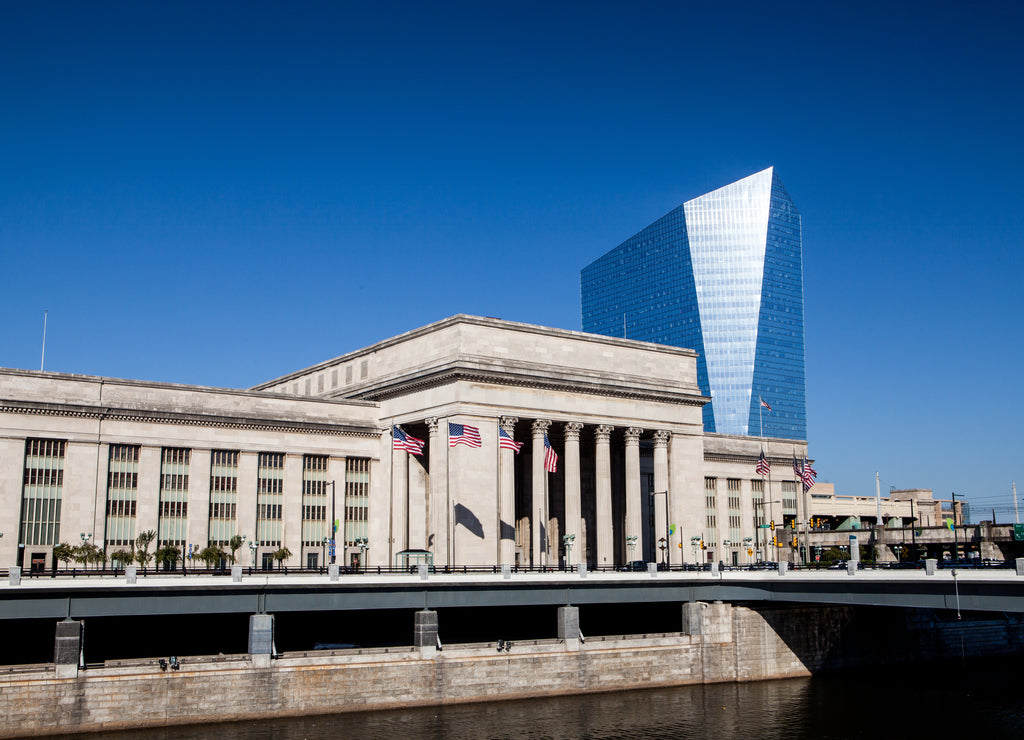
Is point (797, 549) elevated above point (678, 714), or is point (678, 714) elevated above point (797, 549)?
point (797, 549)

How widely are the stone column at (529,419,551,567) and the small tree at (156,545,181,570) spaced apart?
1187 inches

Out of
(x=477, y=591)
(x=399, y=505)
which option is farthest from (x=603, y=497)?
(x=477, y=591)

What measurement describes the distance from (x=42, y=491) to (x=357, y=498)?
94.3 ft

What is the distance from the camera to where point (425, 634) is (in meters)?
62.6

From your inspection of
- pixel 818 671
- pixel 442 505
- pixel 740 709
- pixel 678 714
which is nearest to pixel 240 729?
pixel 678 714

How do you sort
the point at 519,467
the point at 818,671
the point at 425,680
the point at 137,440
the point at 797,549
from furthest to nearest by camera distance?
the point at 797,549 < the point at 519,467 < the point at 137,440 < the point at 818,671 < the point at 425,680

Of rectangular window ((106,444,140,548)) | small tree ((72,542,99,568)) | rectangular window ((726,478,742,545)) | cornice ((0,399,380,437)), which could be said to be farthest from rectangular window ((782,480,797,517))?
small tree ((72,542,99,568))

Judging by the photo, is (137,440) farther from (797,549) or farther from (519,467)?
(797,549)

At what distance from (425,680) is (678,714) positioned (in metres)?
15.2

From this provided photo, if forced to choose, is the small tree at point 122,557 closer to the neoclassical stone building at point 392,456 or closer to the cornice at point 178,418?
the neoclassical stone building at point 392,456

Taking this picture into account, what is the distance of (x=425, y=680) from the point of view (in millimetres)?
61469

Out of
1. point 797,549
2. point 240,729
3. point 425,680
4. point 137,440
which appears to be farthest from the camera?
point 797,549

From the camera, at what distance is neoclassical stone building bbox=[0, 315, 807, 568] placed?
8594 cm

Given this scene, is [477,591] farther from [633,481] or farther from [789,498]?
[789,498]
